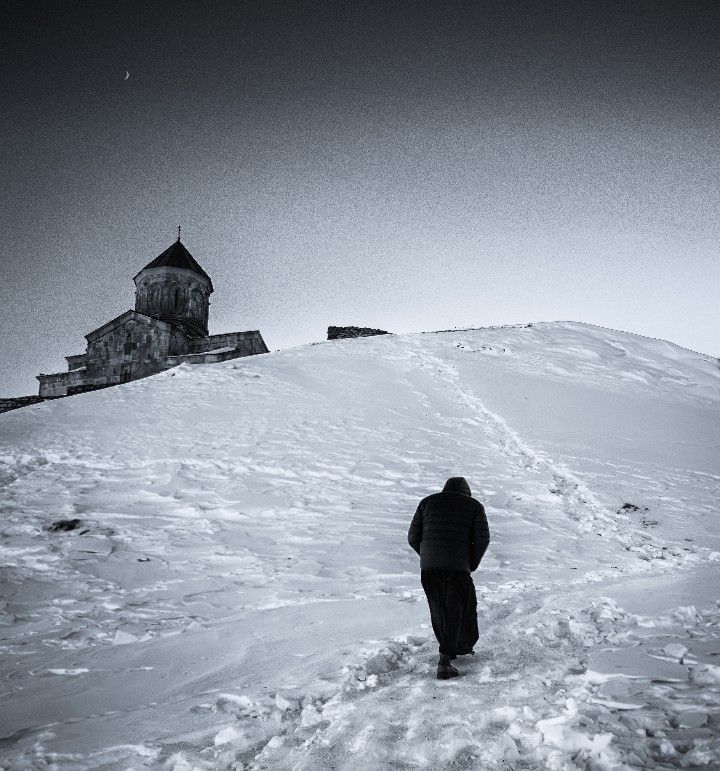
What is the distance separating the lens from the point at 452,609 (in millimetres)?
3898

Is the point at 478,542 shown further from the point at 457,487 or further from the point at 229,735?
the point at 229,735

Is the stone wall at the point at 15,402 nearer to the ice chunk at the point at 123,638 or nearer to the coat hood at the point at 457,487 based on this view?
the ice chunk at the point at 123,638

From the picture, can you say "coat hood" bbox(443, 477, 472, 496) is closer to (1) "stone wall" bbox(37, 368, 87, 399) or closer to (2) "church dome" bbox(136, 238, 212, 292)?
(1) "stone wall" bbox(37, 368, 87, 399)

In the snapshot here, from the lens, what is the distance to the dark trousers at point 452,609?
12.4 feet

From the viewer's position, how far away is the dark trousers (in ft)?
12.4

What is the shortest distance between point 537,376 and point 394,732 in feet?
50.7

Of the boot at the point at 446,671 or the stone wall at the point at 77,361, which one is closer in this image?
the boot at the point at 446,671

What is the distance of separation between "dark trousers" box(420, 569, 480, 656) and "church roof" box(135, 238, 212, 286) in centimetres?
3409

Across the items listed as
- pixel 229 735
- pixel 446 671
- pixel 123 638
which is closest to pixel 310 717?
pixel 229 735

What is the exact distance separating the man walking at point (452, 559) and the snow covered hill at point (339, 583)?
230 mm

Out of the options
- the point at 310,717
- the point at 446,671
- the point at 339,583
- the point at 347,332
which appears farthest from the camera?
the point at 347,332

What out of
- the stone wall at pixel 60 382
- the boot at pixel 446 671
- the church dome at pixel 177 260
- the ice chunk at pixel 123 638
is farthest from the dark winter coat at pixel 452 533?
the church dome at pixel 177 260

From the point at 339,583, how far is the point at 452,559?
205 cm

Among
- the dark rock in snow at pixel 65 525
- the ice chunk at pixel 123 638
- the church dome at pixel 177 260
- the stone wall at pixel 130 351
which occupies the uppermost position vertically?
the church dome at pixel 177 260
